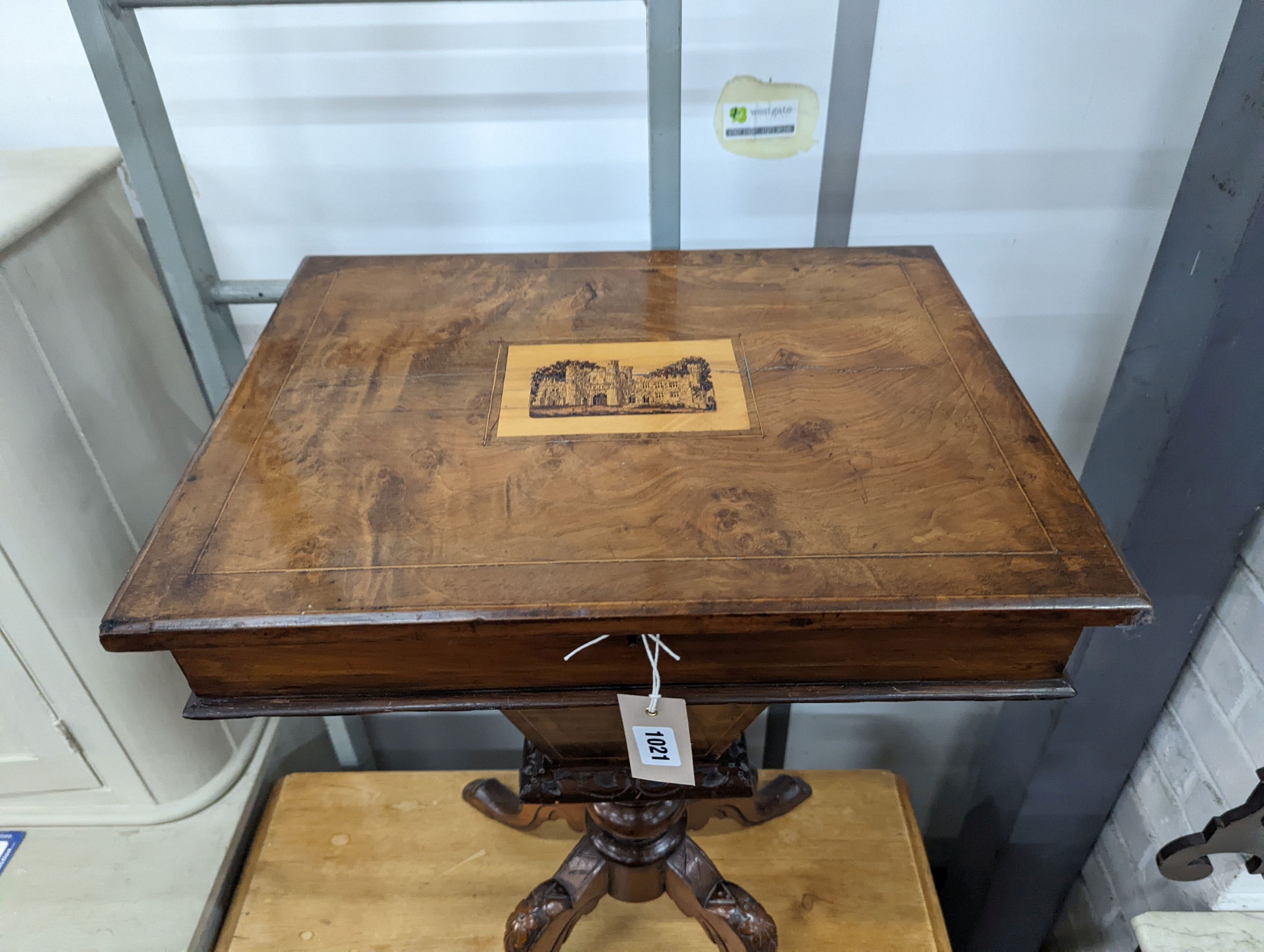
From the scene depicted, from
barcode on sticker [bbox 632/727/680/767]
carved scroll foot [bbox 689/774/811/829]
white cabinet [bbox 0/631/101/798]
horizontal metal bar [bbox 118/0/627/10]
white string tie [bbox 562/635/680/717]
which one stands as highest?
horizontal metal bar [bbox 118/0/627/10]

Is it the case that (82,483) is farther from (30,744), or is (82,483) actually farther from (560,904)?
(560,904)

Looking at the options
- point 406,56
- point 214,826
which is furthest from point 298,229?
point 214,826

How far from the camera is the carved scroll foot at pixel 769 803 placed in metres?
1.28

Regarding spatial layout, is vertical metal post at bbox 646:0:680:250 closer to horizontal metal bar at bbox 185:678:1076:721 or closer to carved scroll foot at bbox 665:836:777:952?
horizontal metal bar at bbox 185:678:1076:721

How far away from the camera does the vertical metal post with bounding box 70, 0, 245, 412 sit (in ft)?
2.83

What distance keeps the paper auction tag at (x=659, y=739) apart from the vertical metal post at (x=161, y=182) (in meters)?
0.77

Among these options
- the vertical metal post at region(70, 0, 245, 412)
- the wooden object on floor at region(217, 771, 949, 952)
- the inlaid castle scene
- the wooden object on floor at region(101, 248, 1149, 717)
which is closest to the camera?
the wooden object on floor at region(101, 248, 1149, 717)

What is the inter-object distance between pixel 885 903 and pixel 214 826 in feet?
3.24

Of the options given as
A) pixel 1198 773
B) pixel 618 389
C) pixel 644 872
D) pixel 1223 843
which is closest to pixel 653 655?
pixel 618 389

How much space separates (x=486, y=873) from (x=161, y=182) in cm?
103

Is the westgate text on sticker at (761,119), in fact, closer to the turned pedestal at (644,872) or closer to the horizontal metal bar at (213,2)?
the horizontal metal bar at (213,2)

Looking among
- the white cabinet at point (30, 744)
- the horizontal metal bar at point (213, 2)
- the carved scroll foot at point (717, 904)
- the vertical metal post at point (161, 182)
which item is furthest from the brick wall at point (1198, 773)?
the white cabinet at point (30, 744)

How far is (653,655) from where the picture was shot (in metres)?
0.62

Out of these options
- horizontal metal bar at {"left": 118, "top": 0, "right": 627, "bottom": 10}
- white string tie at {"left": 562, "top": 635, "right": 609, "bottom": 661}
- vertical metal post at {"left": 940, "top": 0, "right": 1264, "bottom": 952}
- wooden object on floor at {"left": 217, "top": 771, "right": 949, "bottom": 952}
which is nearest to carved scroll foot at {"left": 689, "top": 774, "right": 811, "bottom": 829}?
wooden object on floor at {"left": 217, "top": 771, "right": 949, "bottom": 952}
